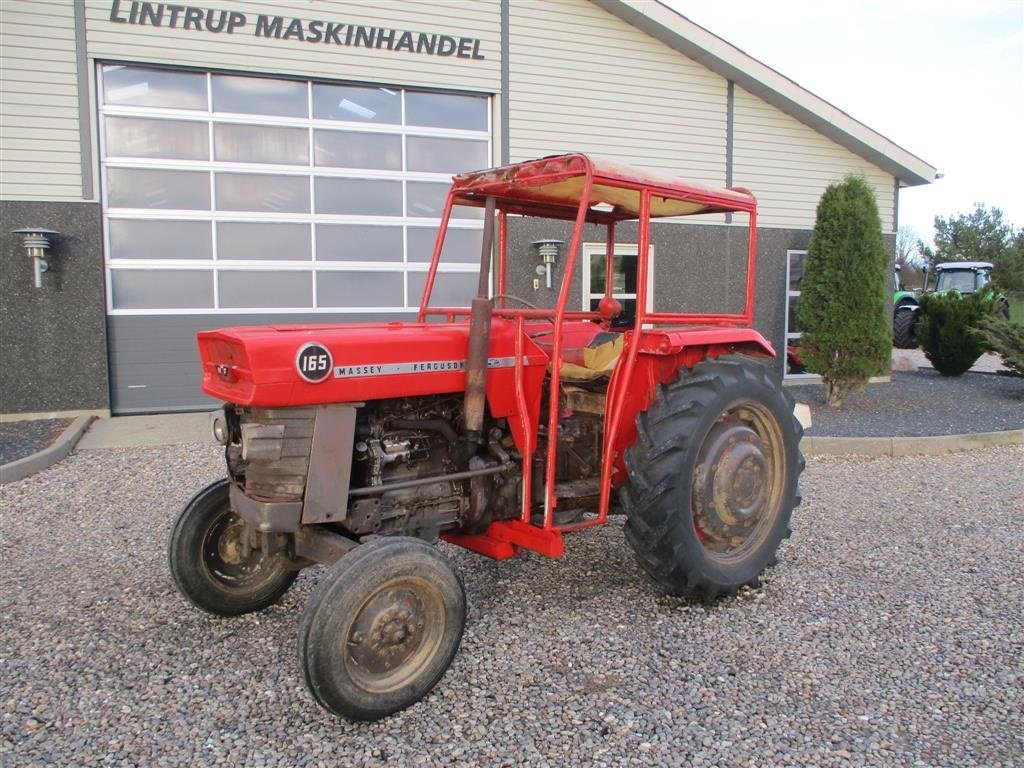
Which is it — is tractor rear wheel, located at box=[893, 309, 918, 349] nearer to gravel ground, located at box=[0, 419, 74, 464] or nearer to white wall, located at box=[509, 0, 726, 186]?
white wall, located at box=[509, 0, 726, 186]

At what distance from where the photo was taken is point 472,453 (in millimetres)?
3404

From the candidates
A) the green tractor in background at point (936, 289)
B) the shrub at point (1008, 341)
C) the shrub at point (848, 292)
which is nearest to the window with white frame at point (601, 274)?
the shrub at point (848, 292)

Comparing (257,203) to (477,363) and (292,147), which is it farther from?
(477,363)

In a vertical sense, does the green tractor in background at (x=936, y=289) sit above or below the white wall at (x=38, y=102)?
below

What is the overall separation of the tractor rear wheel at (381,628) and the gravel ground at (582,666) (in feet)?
0.41

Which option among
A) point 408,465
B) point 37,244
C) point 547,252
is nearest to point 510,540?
point 408,465

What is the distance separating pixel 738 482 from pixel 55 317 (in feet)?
25.0

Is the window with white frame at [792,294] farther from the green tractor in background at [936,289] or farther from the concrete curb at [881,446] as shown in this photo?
the green tractor in background at [936,289]

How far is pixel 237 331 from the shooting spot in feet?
9.77

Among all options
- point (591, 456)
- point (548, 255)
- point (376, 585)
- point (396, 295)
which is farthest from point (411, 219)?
point (376, 585)

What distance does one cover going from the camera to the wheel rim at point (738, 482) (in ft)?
11.8

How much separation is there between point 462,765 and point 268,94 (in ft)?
27.4

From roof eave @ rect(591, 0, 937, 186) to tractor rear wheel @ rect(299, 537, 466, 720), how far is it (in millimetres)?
8890

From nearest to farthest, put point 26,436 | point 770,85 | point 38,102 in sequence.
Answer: point 26,436 < point 38,102 < point 770,85
